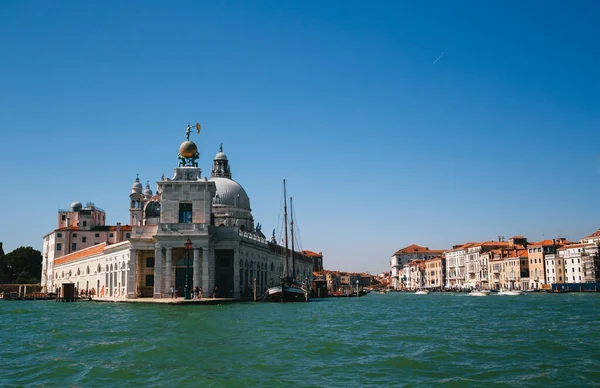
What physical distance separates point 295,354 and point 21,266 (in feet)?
297

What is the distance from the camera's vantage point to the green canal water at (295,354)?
13594 millimetres

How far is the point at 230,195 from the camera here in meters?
70.6

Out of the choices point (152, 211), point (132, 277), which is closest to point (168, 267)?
point (132, 277)

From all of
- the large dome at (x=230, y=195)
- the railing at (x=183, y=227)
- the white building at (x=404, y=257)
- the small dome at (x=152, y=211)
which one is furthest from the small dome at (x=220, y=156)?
the white building at (x=404, y=257)

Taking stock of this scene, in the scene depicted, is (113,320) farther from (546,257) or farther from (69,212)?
(546,257)

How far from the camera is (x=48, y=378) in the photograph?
45.6 ft

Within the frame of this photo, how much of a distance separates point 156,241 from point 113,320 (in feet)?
57.3

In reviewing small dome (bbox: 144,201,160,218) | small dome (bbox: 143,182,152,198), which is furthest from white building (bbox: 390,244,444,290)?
small dome (bbox: 144,201,160,218)

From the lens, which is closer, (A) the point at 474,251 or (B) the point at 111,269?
(B) the point at 111,269

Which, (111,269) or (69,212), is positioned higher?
(69,212)

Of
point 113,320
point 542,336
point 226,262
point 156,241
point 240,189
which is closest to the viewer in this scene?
point 542,336

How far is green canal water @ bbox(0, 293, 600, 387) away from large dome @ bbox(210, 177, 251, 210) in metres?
42.7

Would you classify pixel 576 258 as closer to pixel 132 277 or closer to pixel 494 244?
pixel 494 244

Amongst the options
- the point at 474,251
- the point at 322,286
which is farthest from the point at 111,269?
the point at 474,251
